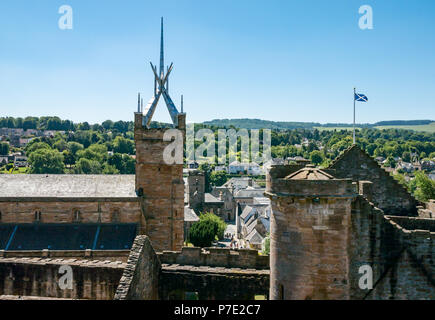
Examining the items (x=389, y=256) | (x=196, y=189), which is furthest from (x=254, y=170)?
(x=389, y=256)

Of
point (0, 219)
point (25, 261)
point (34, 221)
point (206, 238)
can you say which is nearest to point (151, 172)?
point (34, 221)

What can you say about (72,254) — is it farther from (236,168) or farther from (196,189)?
(236,168)

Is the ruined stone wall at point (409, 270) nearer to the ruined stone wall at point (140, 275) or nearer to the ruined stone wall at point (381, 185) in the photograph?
the ruined stone wall at point (381, 185)

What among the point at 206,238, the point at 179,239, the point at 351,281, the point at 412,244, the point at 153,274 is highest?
the point at 412,244

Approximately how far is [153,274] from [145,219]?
16667mm

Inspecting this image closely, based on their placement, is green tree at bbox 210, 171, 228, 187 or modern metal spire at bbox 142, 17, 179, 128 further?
green tree at bbox 210, 171, 228, 187

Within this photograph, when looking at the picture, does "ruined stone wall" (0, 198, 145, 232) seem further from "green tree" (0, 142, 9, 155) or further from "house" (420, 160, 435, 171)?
"house" (420, 160, 435, 171)

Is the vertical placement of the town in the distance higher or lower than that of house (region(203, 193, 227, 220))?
higher

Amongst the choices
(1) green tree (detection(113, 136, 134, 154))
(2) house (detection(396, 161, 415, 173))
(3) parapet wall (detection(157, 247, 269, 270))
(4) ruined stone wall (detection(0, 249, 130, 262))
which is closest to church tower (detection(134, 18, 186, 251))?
(4) ruined stone wall (detection(0, 249, 130, 262))

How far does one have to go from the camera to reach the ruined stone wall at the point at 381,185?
1938 centimetres

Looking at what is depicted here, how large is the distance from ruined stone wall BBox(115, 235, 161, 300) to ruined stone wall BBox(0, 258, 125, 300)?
1787 mm

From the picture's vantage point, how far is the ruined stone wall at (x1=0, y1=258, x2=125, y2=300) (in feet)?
59.5
